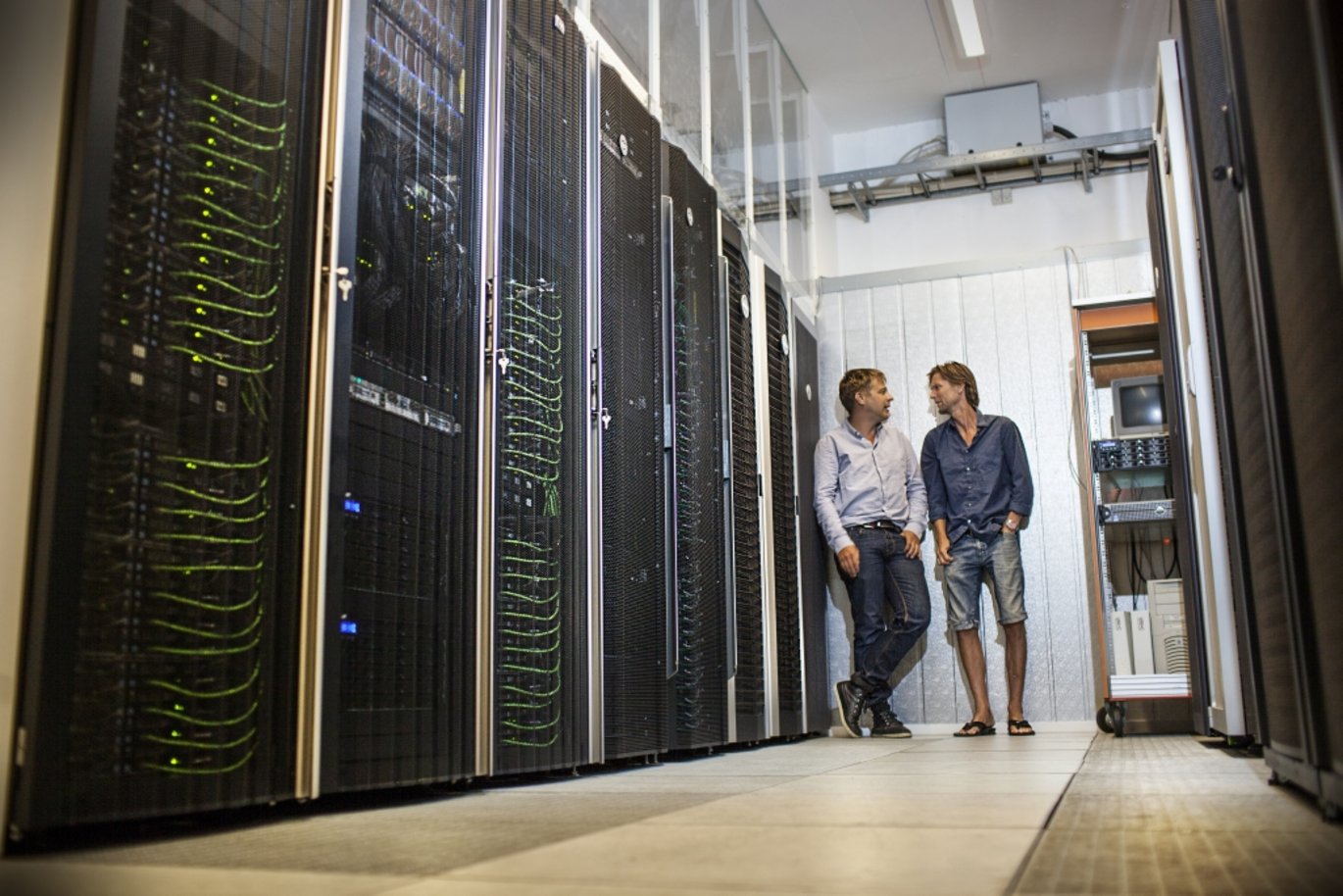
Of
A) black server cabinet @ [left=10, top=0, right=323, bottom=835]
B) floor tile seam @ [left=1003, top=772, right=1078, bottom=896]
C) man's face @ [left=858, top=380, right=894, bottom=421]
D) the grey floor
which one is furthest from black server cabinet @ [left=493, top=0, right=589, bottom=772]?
man's face @ [left=858, top=380, right=894, bottom=421]

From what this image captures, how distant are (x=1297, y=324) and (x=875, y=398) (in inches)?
163

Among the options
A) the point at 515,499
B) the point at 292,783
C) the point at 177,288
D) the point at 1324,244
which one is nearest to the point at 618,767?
the point at 515,499

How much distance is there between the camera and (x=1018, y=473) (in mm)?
5258

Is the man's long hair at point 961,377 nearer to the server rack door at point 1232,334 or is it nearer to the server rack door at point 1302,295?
the server rack door at point 1232,334

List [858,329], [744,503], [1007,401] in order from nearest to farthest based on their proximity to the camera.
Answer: [744,503], [1007,401], [858,329]

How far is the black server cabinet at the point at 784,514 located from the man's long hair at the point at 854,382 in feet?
1.20

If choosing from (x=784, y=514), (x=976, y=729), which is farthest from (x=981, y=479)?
(x=976, y=729)

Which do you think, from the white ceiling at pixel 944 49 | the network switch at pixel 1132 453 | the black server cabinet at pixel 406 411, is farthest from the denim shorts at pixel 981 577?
the black server cabinet at pixel 406 411

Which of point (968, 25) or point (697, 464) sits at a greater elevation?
point (968, 25)

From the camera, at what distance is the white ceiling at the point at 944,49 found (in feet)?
18.8

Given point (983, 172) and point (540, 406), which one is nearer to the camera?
point (540, 406)

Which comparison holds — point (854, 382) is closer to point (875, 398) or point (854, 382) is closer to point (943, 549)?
point (875, 398)

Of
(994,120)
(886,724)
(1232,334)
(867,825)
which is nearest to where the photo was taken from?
(867,825)

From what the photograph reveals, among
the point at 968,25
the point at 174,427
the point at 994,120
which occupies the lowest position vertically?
the point at 174,427
